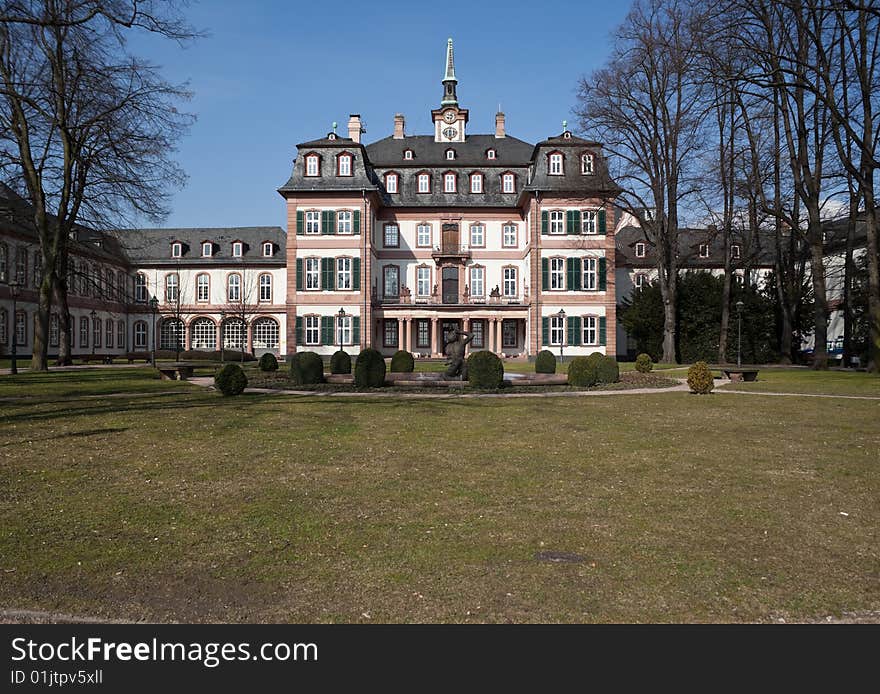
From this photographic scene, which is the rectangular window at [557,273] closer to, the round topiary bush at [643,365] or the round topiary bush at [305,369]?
the round topiary bush at [643,365]

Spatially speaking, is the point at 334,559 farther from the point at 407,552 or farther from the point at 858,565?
the point at 858,565

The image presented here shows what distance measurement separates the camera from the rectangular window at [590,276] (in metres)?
39.7

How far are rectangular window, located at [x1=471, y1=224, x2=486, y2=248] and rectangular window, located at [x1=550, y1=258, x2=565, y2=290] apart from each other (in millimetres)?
5509

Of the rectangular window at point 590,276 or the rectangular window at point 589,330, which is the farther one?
the rectangular window at point 590,276

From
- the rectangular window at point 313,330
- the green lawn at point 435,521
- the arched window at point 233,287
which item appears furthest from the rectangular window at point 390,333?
the green lawn at point 435,521

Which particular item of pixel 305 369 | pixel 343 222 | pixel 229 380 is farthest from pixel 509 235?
pixel 229 380

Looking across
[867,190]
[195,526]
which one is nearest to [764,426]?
[195,526]

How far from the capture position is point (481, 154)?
4459 centimetres

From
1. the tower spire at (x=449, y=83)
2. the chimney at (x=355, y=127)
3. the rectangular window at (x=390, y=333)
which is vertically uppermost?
the tower spire at (x=449, y=83)

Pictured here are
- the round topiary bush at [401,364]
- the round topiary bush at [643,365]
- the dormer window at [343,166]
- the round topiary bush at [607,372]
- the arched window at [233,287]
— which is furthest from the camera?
the arched window at [233,287]

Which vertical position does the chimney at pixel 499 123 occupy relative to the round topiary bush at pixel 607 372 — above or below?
above

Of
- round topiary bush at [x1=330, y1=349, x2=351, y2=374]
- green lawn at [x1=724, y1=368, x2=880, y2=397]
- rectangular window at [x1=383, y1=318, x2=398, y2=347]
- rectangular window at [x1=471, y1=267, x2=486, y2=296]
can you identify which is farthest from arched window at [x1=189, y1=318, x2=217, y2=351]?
Answer: green lawn at [x1=724, y1=368, x2=880, y2=397]

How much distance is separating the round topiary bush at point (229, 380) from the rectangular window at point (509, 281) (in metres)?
29.0
